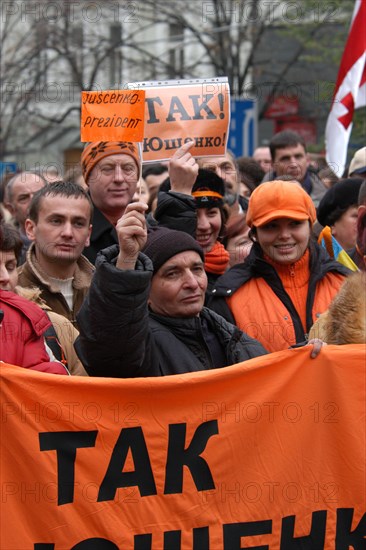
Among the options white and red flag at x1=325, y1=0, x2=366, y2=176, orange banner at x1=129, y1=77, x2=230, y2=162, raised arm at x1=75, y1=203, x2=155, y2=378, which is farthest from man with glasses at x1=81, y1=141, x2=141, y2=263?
white and red flag at x1=325, y1=0, x2=366, y2=176

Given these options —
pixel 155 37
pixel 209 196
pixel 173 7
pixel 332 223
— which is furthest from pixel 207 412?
pixel 155 37

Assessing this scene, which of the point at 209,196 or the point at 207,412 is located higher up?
the point at 209,196

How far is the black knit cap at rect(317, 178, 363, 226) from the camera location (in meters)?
6.02

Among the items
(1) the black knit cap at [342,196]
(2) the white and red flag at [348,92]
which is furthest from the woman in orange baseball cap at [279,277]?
(2) the white and red flag at [348,92]

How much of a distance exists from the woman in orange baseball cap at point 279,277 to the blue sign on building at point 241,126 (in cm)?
1009

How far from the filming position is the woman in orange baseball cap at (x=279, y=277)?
4.83 metres

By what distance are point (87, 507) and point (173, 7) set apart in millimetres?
21261

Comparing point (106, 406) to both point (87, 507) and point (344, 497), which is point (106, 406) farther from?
point (344, 497)

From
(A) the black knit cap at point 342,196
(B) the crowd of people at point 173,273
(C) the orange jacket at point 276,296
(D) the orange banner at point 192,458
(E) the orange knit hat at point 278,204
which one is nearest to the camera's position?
(D) the orange banner at point 192,458

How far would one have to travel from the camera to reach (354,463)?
12.6 ft

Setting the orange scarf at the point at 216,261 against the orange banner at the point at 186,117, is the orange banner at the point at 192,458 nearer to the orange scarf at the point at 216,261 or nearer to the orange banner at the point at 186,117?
the orange banner at the point at 186,117

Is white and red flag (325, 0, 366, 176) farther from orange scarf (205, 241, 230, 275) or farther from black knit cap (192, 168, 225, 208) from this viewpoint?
orange scarf (205, 241, 230, 275)

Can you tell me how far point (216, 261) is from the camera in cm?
564

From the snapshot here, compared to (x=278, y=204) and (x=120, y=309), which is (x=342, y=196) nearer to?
(x=278, y=204)
